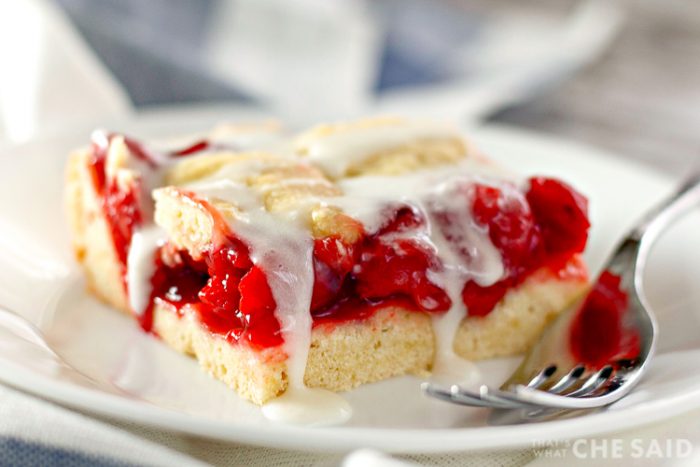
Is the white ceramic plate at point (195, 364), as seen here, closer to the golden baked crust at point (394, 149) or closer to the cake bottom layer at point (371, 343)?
the cake bottom layer at point (371, 343)

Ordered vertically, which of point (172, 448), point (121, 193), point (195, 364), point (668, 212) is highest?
point (668, 212)

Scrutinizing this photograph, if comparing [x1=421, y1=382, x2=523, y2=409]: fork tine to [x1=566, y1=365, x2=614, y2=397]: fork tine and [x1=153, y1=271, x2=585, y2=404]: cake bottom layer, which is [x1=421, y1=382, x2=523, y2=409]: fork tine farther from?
[x1=153, y1=271, x2=585, y2=404]: cake bottom layer

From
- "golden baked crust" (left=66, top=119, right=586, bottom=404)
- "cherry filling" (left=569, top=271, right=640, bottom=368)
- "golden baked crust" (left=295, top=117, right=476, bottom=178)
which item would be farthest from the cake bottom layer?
"golden baked crust" (left=295, top=117, right=476, bottom=178)

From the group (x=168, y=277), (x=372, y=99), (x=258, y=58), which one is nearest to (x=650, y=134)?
(x=372, y=99)

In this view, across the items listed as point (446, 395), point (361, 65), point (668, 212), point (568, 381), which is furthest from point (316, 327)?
point (361, 65)

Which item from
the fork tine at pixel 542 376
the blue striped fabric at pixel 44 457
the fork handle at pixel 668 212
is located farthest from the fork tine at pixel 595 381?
the blue striped fabric at pixel 44 457

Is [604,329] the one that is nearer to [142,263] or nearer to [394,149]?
[394,149]

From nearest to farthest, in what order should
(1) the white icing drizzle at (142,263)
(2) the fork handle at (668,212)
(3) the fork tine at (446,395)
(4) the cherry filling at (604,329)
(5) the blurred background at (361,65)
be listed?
(3) the fork tine at (446,395)
(4) the cherry filling at (604,329)
(1) the white icing drizzle at (142,263)
(2) the fork handle at (668,212)
(5) the blurred background at (361,65)
